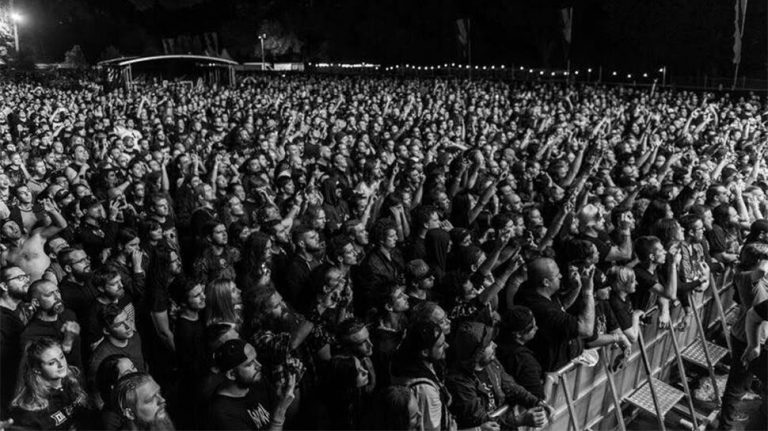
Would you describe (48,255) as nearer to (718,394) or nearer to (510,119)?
(718,394)

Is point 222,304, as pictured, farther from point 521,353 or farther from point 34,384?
point 521,353

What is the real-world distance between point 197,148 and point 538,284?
9.17m

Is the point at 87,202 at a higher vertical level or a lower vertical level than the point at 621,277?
higher

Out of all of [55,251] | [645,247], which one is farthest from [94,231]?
[645,247]

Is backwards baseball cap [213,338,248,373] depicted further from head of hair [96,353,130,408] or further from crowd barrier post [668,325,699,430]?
crowd barrier post [668,325,699,430]

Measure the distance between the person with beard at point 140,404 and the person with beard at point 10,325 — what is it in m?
1.01

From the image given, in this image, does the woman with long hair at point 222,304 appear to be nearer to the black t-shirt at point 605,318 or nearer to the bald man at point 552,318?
the bald man at point 552,318

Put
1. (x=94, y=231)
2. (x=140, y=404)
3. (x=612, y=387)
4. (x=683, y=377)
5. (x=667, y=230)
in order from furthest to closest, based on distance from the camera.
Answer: (x=94, y=231) → (x=667, y=230) → (x=683, y=377) → (x=612, y=387) → (x=140, y=404)

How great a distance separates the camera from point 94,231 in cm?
646

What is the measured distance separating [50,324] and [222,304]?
1202 mm

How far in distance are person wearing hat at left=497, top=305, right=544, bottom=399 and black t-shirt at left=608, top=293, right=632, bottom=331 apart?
48.1 inches

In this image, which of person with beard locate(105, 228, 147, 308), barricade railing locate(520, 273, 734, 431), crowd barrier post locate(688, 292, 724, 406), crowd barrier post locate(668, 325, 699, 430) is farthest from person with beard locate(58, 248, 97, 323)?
crowd barrier post locate(688, 292, 724, 406)

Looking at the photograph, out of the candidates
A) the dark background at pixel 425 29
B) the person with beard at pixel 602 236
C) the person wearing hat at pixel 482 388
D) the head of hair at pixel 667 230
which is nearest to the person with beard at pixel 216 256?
the person wearing hat at pixel 482 388

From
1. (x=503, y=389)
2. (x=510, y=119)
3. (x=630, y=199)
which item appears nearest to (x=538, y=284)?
(x=503, y=389)
